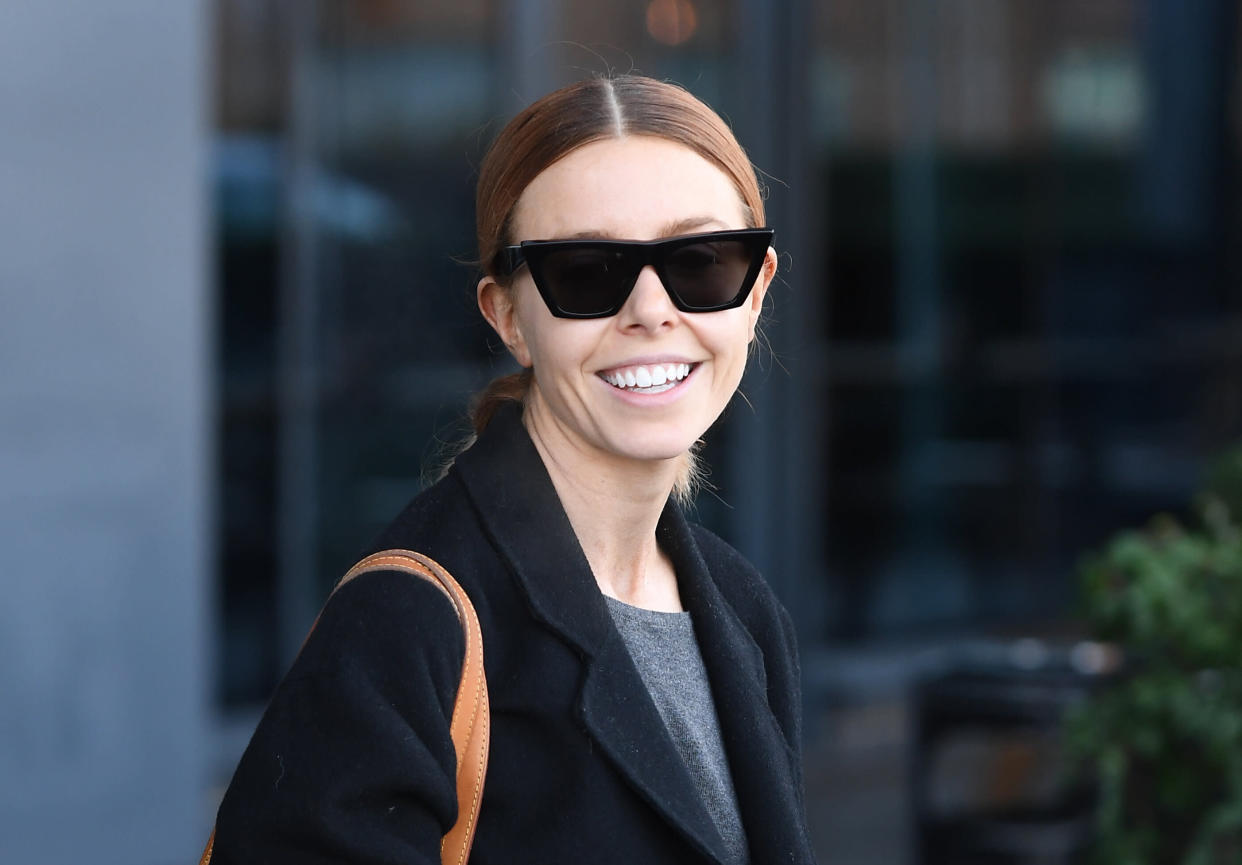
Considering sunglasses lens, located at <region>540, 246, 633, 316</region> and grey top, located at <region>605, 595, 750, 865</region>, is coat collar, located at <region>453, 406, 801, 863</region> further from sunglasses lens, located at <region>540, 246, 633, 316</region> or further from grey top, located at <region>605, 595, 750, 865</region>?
sunglasses lens, located at <region>540, 246, 633, 316</region>

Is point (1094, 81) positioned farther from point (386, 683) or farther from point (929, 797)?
point (386, 683)

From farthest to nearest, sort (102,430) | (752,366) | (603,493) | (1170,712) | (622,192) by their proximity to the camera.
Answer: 1. (752,366)
2. (102,430)
3. (1170,712)
4. (603,493)
5. (622,192)

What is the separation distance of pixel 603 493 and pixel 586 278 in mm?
225

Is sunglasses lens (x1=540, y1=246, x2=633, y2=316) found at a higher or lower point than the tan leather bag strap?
higher

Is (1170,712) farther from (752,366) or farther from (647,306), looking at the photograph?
(752,366)

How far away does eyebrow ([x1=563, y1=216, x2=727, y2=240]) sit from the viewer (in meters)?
1.45

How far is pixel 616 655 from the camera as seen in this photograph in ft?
4.80

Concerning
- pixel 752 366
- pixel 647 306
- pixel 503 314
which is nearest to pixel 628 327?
pixel 647 306

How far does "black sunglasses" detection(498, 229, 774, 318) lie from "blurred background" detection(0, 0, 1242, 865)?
36cm

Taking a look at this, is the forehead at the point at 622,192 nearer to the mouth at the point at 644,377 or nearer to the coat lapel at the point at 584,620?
the mouth at the point at 644,377

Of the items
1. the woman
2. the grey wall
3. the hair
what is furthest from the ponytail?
the grey wall

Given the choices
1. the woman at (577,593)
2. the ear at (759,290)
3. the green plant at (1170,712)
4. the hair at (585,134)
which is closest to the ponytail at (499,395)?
the woman at (577,593)

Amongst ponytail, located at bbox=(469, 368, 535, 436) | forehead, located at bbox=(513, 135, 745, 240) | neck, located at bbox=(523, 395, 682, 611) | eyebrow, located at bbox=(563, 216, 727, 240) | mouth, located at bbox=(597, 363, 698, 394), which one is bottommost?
neck, located at bbox=(523, 395, 682, 611)

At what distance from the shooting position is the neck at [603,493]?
1551 millimetres
